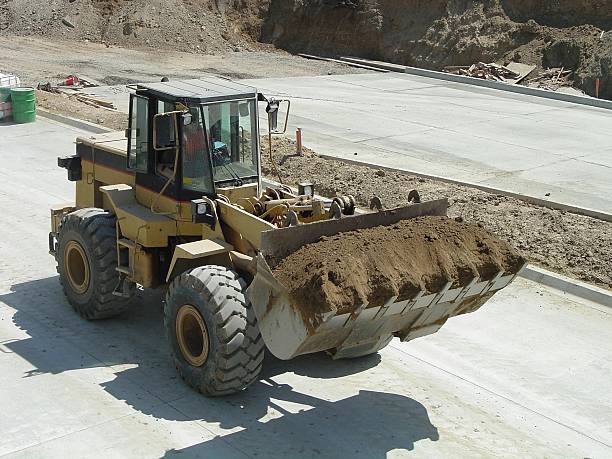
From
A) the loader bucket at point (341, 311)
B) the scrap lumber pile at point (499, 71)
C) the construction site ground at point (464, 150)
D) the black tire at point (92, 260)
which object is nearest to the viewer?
the loader bucket at point (341, 311)

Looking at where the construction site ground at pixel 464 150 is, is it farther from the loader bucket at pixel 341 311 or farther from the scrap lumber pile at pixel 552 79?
the loader bucket at pixel 341 311

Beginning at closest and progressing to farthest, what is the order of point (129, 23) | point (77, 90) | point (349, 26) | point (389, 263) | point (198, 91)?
point (389, 263), point (198, 91), point (77, 90), point (129, 23), point (349, 26)

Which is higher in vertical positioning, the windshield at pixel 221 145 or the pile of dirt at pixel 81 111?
the windshield at pixel 221 145

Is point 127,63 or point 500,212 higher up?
point 127,63

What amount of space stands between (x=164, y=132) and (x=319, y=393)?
9.31 feet

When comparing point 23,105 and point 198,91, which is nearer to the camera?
point 198,91

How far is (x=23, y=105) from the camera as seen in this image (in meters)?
20.3

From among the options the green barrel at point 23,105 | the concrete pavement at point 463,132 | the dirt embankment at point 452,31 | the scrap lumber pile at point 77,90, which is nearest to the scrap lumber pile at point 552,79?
the dirt embankment at point 452,31

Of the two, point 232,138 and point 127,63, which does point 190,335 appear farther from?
point 127,63

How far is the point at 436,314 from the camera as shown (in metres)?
8.27

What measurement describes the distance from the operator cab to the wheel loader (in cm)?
1

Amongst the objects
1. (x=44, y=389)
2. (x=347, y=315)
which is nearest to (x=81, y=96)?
(x=44, y=389)

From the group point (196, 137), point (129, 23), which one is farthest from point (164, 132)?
point (129, 23)

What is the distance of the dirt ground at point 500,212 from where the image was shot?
1259 cm
